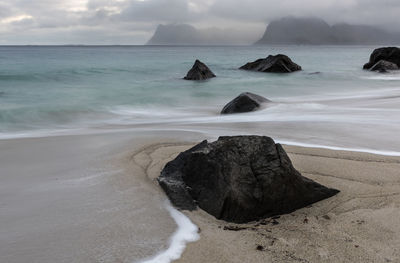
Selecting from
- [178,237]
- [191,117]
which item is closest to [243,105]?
[191,117]

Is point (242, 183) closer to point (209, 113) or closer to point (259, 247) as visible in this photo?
point (259, 247)

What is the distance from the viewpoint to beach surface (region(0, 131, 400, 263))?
9.07 feet

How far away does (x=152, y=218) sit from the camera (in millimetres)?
3303

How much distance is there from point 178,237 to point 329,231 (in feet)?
3.77

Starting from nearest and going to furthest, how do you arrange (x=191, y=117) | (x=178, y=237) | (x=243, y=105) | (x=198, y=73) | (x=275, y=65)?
1. (x=178, y=237)
2. (x=243, y=105)
3. (x=191, y=117)
4. (x=198, y=73)
5. (x=275, y=65)

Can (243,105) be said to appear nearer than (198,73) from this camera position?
Yes

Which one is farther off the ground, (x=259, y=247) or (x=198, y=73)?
(x=198, y=73)

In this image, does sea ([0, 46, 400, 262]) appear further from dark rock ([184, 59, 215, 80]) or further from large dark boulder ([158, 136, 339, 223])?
dark rock ([184, 59, 215, 80])

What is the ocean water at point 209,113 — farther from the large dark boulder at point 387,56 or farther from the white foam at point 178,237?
the large dark boulder at point 387,56

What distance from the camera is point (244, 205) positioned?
3.31 m

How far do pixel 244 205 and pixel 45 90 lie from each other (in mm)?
15385

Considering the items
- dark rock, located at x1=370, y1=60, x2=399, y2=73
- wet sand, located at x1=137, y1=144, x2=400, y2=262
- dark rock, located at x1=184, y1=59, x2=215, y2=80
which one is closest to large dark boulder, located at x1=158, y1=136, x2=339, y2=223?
wet sand, located at x1=137, y1=144, x2=400, y2=262

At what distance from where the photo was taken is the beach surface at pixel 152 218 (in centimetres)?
276

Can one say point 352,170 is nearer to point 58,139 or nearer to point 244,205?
point 244,205
